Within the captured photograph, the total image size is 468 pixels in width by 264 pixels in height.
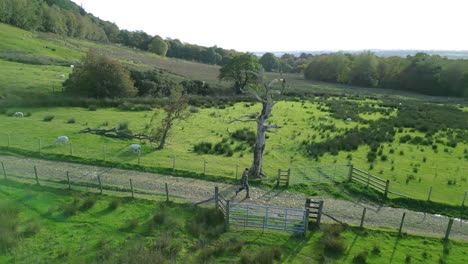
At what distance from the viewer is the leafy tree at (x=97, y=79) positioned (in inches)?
1708

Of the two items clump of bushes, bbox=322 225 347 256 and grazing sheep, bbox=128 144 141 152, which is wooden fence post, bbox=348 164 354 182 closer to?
clump of bushes, bbox=322 225 347 256

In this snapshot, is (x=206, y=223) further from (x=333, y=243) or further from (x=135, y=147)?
(x=135, y=147)

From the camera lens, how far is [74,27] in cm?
11600

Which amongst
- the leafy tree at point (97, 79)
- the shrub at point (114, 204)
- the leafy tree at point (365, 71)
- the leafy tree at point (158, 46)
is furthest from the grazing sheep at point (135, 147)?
the leafy tree at point (158, 46)

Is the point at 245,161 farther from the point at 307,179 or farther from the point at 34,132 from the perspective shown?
the point at 34,132

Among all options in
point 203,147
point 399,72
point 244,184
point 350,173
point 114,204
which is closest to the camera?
point 114,204

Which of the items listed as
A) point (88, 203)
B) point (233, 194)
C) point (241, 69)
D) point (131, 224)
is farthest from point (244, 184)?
point (241, 69)

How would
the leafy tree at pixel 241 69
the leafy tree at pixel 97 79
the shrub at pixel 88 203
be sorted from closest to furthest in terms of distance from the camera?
1. the shrub at pixel 88 203
2. the leafy tree at pixel 97 79
3. the leafy tree at pixel 241 69

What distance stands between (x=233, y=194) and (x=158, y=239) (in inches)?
234

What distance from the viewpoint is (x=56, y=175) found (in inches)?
717

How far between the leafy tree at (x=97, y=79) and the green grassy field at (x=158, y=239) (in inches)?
1214

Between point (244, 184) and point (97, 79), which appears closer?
point (244, 184)

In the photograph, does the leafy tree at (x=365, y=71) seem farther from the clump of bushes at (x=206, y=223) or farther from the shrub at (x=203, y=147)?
the clump of bushes at (x=206, y=223)

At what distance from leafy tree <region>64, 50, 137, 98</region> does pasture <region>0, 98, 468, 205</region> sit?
268 inches
